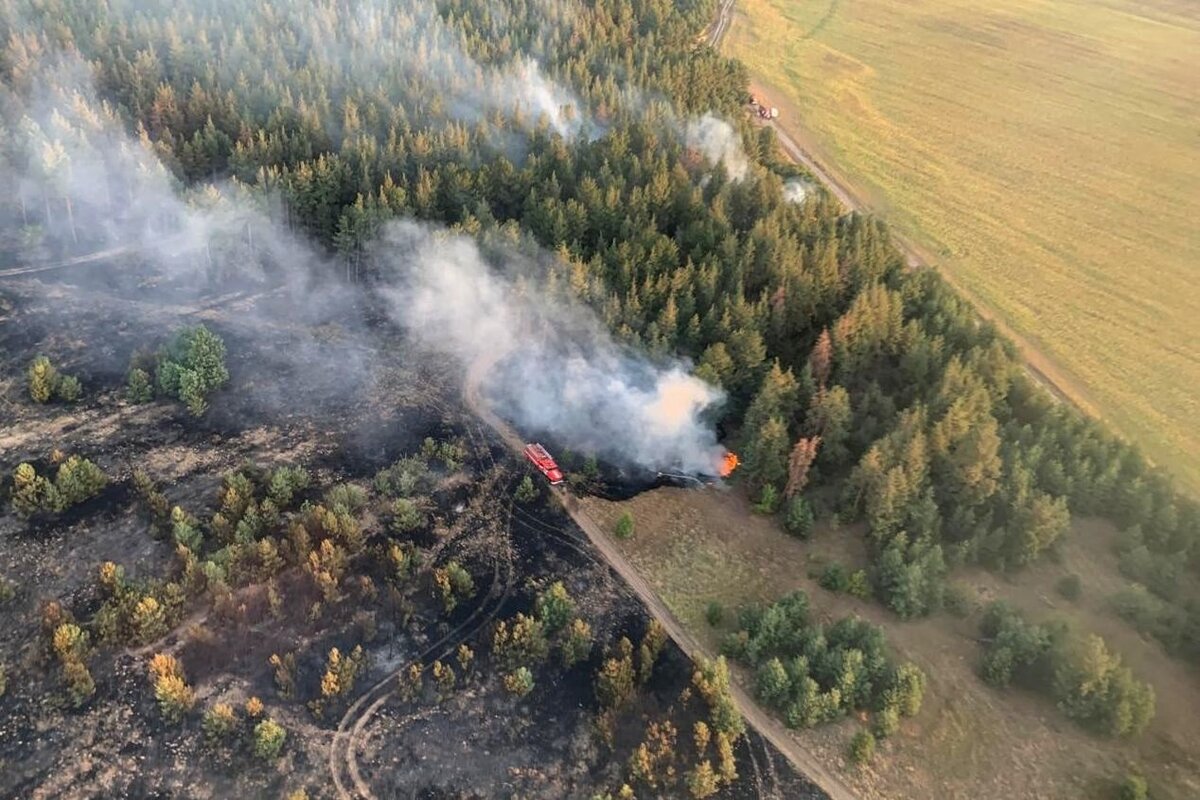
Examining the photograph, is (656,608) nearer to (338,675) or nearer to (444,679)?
(444,679)

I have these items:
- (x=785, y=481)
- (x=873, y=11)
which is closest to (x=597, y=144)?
(x=785, y=481)

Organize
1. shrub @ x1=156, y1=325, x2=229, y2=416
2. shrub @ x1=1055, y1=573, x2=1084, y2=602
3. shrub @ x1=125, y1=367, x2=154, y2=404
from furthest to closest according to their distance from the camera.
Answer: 1. shrub @ x1=125, y1=367, x2=154, y2=404
2. shrub @ x1=156, y1=325, x2=229, y2=416
3. shrub @ x1=1055, y1=573, x2=1084, y2=602

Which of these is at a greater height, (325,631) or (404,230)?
(404,230)

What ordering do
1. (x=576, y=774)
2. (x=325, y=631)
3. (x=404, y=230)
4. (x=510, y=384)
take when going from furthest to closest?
(x=404, y=230), (x=510, y=384), (x=325, y=631), (x=576, y=774)

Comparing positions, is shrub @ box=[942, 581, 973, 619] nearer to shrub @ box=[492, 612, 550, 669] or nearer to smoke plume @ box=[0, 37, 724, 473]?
smoke plume @ box=[0, 37, 724, 473]

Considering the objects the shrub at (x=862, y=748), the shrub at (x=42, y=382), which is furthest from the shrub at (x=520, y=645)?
the shrub at (x=42, y=382)

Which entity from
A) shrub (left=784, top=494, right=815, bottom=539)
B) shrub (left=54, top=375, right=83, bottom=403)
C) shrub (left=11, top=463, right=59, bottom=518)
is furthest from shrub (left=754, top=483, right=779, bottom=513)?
shrub (left=54, top=375, right=83, bottom=403)

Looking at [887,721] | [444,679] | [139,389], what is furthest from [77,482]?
[887,721]

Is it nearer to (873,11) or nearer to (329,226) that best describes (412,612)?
(329,226)
